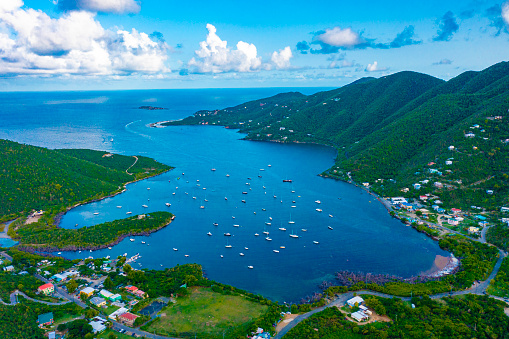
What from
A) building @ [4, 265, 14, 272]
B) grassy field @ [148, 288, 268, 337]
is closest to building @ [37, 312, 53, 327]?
grassy field @ [148, 288, 268, 337]

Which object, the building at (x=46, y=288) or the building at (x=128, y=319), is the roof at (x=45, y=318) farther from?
the building at (x=128, y=319)

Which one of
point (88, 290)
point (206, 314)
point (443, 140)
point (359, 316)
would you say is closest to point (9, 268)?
point (88, 290)

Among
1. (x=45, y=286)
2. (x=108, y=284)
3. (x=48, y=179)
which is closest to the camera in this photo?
(x=45, y=286)

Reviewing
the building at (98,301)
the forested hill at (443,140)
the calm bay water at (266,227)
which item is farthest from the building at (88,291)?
the forested hill at (443,140)

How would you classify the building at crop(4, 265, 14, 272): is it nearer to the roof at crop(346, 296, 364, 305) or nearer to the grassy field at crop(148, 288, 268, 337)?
the grassy field at crop(148, 288, 268, 337)

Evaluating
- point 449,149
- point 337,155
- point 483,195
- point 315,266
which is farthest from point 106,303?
point 337,155

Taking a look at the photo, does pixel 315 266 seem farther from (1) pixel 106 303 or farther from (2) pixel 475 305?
(1) pixel 106 303

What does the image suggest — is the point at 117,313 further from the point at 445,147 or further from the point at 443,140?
the point at 443,140
